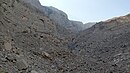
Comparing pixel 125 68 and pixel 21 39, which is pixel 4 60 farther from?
pixel 125 68

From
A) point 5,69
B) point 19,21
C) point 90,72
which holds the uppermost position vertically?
point 19,21

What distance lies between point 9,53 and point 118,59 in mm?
8388

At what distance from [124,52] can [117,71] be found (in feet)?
16.3

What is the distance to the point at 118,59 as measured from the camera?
18.0 metres

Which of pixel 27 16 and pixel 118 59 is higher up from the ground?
pixel 27 16

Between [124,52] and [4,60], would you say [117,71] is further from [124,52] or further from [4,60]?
[4,60]

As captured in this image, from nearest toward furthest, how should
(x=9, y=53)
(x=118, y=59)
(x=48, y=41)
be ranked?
(x=9, y=53), (x=118, y=59), (x=48, y=41)

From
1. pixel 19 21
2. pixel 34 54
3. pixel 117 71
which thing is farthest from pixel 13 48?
pixel 19 21

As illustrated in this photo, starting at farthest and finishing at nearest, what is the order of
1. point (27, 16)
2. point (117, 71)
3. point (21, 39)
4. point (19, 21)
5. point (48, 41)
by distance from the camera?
point (27, 16) < point (19, 21) < point (48, 41) < point (21, 39) < point (117, 71)

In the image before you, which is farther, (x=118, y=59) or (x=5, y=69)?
(x=118, y=59)

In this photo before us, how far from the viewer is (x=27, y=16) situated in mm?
23406

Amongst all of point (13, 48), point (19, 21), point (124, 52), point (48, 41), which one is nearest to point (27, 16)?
point (19, 21)

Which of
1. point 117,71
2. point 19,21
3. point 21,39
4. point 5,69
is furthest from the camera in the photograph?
point 19,21

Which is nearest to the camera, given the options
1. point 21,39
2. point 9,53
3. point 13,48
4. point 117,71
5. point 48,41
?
point 9,53
